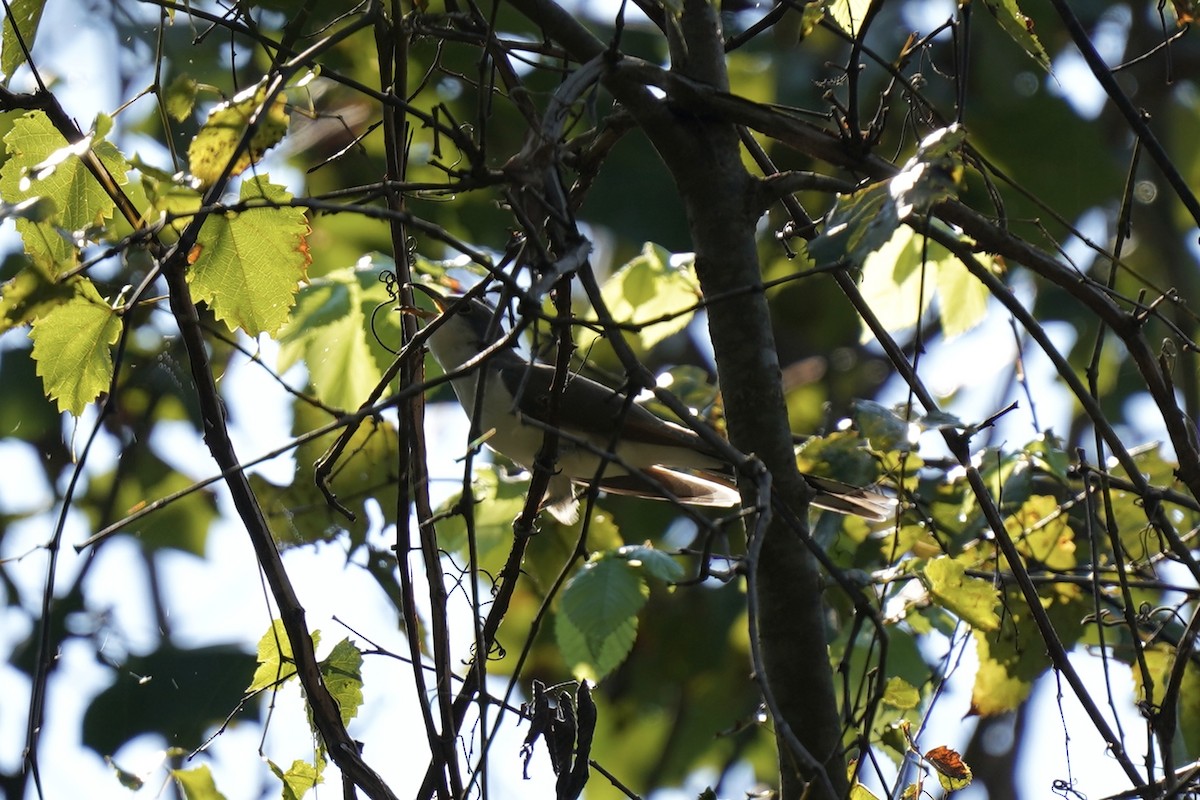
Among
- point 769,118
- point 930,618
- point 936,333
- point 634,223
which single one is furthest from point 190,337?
point 936,333

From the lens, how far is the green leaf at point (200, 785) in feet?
5.18

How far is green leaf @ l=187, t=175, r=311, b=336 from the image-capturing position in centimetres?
155

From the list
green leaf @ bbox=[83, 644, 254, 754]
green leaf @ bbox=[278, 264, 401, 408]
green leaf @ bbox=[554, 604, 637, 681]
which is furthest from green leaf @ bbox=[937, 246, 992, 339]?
green leaf @ bbox=[83, 644, 254, 754]

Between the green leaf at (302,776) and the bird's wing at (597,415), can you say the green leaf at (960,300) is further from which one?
the green leaf at (302,776)

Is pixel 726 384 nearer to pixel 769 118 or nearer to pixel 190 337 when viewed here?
pixel 769 118

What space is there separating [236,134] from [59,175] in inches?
12.7

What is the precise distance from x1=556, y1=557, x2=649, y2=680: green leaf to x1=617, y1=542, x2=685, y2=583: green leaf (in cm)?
2

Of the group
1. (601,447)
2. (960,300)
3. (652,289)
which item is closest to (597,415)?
(601,447)

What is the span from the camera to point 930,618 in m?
2.59

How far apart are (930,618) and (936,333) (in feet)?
13.1

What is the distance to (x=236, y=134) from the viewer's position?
4.44ft

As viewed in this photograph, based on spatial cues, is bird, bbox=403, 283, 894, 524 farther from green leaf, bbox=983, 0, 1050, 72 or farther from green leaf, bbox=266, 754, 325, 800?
green leaf, bbox=983, 0, 1050, 72

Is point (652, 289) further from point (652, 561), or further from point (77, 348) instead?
point (77, 348)

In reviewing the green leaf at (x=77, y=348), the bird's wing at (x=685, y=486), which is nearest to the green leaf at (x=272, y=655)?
the green leaf at (x=77, y=348)
